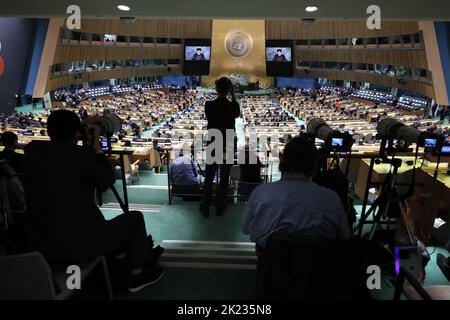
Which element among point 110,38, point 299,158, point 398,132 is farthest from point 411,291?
point 110,38

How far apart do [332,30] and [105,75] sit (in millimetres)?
19608

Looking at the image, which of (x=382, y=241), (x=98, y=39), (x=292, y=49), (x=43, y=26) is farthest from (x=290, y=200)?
(x=292, y=49)

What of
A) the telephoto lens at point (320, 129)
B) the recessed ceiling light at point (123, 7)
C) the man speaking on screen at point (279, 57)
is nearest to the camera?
the telephoto lens at point (320, 129)

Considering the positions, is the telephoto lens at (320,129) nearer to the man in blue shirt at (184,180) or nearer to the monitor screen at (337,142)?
the monitor screen at (337,142)

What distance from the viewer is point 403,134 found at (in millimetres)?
2879

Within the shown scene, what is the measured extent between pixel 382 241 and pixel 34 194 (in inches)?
115

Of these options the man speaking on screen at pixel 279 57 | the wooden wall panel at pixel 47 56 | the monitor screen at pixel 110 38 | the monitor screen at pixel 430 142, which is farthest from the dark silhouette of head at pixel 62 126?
the man speaking on screen at pixel 279 57

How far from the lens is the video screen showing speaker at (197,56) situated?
31.4 metres

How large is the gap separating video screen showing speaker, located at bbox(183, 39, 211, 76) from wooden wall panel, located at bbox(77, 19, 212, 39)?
2.51 ft

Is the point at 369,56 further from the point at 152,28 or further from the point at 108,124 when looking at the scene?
the point at 108,124

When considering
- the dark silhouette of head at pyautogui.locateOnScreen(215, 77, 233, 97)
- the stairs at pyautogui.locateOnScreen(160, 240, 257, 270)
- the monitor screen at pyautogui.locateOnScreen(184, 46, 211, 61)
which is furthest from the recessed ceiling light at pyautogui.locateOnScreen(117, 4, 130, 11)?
the monitor screen at pyautogui.locateOnScreen(184, 46, 211, 61)

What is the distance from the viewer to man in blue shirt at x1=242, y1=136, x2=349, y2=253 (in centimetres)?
185

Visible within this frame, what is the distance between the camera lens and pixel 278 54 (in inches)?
Answer: 1246

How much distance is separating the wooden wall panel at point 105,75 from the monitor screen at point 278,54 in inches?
351
